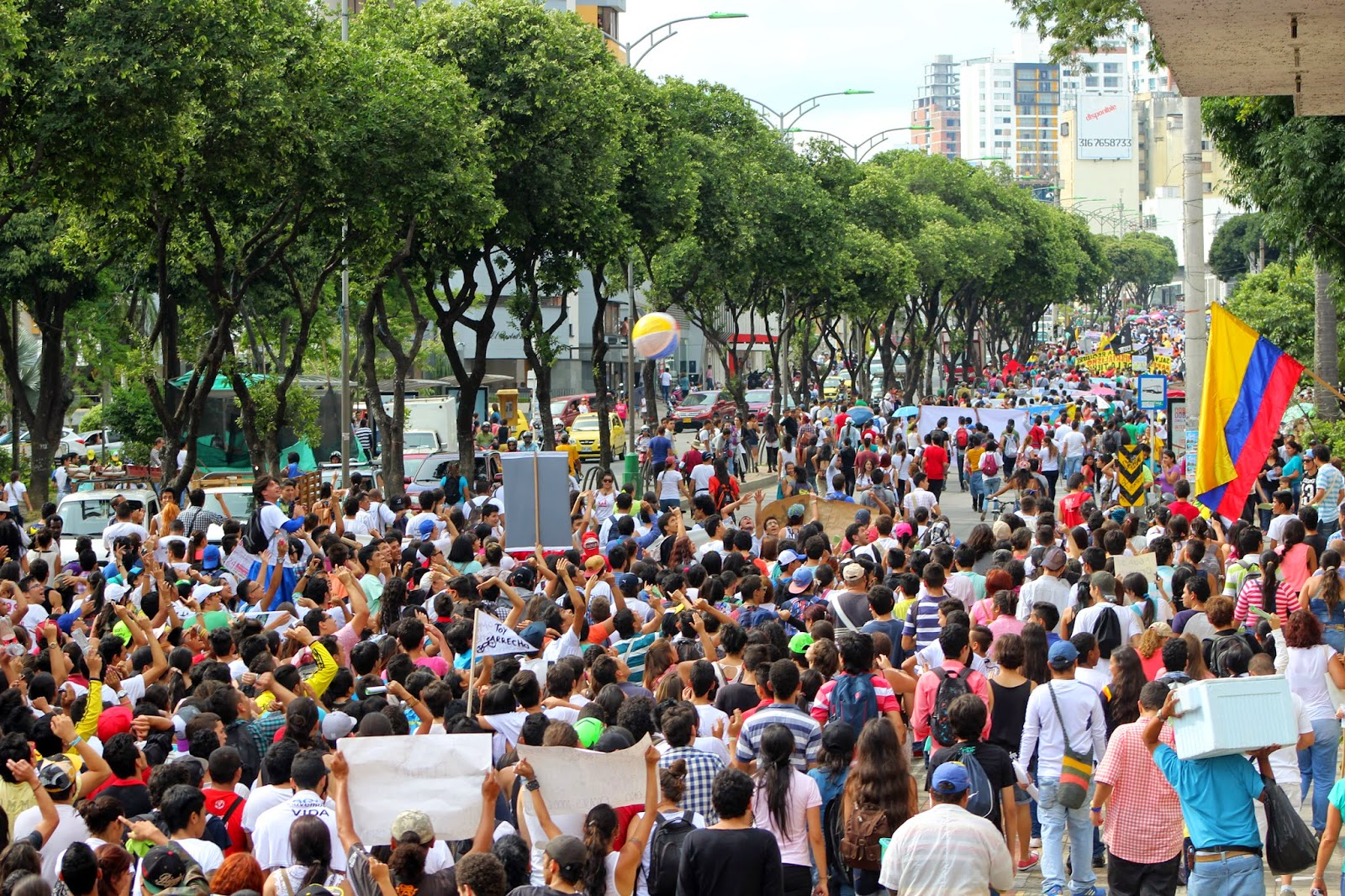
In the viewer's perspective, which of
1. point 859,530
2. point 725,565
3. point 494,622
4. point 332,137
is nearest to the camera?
point 494,622

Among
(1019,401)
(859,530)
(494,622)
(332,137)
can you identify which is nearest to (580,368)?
(1019,401)

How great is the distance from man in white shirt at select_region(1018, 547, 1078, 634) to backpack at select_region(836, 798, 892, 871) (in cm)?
442

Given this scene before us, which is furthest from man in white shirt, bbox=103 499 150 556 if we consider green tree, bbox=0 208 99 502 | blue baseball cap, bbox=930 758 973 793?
green tree, bbox=0 208 99 502

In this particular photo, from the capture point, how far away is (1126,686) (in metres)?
8.47

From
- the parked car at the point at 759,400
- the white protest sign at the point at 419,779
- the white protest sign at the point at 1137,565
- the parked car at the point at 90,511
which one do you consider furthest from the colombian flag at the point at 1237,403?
the parked car at the point at 759,400

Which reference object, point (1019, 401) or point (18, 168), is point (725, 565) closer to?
point (18, 168)

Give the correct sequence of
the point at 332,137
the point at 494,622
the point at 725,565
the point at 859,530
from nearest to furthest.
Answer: the point at 494,622
the point at 725,565
the point at 859,530
the point at 332,137

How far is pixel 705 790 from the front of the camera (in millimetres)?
7051

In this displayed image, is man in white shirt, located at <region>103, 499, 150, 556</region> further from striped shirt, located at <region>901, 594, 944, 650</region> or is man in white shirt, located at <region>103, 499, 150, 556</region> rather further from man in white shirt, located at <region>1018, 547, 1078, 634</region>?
man in white shirt, located at <region>1018, 547, 1078, 634</region>

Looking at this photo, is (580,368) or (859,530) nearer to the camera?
(859,530)

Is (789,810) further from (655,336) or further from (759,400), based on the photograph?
(759,400)

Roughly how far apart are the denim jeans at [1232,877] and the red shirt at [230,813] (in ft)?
12.9

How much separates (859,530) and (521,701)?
7181 millimetres

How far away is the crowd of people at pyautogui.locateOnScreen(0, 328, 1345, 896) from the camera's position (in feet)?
20.7
